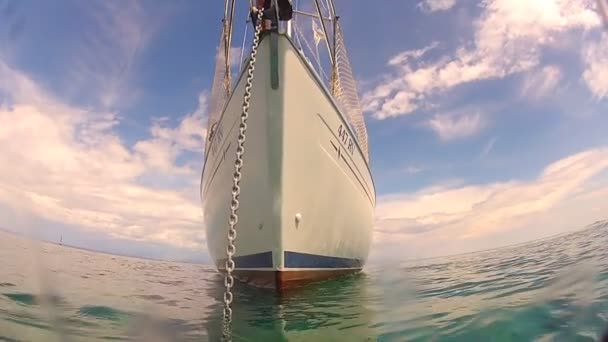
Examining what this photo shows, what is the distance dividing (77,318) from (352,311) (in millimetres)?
3393

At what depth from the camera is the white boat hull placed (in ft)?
19.9

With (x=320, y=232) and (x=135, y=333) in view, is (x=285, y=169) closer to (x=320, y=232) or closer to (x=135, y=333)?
(x=320, y=232)

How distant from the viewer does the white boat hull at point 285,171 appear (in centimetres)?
607

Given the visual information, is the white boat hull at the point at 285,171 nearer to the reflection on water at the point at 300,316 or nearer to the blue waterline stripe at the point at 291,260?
the blue waterline stripe at the point at 291,260

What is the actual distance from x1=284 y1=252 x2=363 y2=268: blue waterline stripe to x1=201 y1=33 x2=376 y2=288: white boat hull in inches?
0.8

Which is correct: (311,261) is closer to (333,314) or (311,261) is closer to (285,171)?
(285,171)

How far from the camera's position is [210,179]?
920cm

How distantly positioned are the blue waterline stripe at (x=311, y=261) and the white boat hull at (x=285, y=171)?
20 mm

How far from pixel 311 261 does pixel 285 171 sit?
193 centimetres

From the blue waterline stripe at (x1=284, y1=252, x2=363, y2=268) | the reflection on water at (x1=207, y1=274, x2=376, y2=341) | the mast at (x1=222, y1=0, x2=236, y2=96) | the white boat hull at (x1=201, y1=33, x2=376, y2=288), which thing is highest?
the mast at (x1=222, y1=0, x2=236, y2=96)

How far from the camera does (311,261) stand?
269 inches

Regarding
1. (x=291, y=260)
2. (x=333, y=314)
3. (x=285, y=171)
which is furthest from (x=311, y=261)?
(x=333, y=314)

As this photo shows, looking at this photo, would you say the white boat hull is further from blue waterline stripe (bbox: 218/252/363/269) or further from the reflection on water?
the reflection on water

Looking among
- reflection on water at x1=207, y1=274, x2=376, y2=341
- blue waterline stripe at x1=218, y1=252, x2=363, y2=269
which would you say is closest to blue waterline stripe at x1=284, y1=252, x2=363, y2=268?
blue waterline stripe at x1=218, y1=252, x2=363, y2=269
